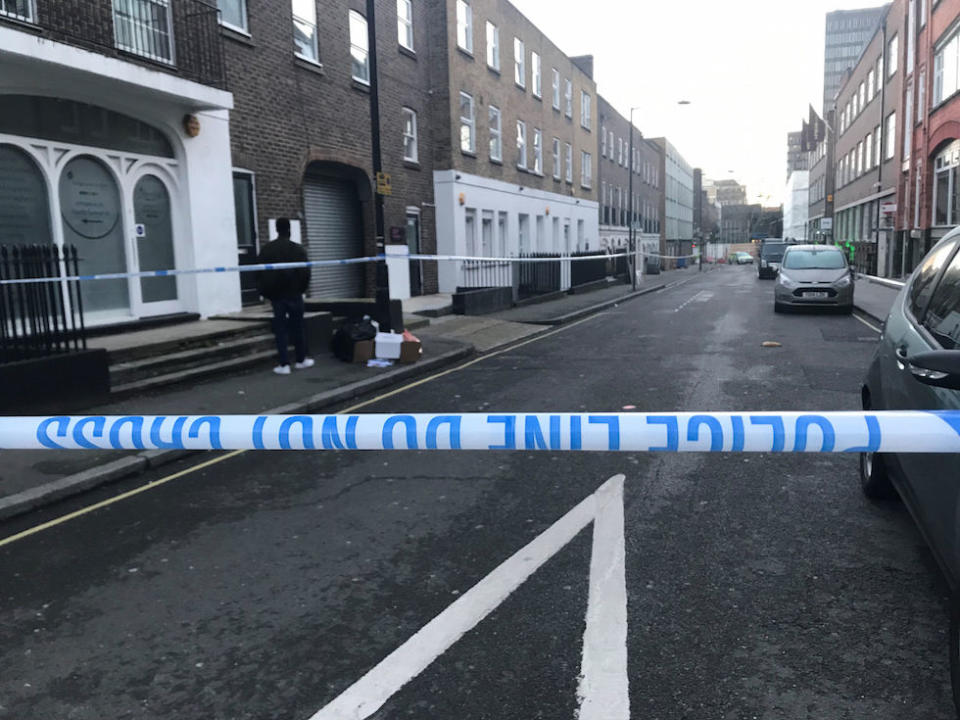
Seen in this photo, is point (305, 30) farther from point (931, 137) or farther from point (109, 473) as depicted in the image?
point (931, 137)

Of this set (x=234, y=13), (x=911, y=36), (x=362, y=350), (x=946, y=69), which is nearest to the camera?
(x=362, y=350)

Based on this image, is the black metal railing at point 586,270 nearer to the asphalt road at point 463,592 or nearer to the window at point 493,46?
the window at point 493,46

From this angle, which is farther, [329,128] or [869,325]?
[329,128]

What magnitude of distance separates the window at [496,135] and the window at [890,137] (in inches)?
781

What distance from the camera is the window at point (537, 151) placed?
3216 cm

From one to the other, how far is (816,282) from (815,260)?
1.37m

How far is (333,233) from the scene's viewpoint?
18578 mm

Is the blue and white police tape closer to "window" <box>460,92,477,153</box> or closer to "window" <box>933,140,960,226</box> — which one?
"window" <box>460,92,477,153</box>

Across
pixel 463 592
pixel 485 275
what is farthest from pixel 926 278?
pixel 485 275

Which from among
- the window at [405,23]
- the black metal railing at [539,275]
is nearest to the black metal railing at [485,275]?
the black metal railing at [539,275]

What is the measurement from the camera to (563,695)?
2857mm

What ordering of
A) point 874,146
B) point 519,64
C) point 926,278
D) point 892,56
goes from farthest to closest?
point 874,146, point 892,56, point 519,64, point 926,278

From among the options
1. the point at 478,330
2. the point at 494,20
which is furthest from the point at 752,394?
the point at 494,20

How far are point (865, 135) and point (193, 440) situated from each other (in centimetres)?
4800
